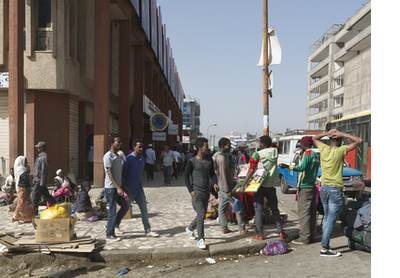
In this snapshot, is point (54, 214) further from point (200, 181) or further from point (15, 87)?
point (15, 87)

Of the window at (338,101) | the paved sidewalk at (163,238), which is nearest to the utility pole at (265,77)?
the paved sidewalk at (163,238)

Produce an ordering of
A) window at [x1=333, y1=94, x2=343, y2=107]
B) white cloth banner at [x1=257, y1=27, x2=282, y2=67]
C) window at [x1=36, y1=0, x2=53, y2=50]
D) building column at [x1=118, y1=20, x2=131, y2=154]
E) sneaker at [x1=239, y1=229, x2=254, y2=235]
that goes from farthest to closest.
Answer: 1. window at [x1=333, y1=94, x2=343, y2=107]
2. building column at [x1=118, y1=20, x2=131, y2=154]
3. window at [x1=36, y1=0, x2=53, y2=50]
4. white cloth banner at [x1=257, y1=27, x2=282, y2=67]
5. sneaker at [x1=239, y1=229, x2=254, y2=235]

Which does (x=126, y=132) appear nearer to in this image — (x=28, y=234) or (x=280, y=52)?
(x=280, y=52)

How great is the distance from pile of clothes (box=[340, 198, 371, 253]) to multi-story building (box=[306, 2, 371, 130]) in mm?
42608

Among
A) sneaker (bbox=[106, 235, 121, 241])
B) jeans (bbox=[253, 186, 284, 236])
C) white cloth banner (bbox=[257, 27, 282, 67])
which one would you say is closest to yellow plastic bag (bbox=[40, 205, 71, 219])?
sneaker (bbox=[106, 235, 121, 241])

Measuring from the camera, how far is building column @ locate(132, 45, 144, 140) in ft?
80.6

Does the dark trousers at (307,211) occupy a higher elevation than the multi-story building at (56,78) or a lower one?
lower

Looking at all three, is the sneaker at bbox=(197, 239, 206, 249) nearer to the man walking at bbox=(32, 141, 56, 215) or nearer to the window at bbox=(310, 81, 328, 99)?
the man walking at bbox=(32, 141, 56, 215)

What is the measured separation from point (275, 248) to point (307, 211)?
2.81 feet

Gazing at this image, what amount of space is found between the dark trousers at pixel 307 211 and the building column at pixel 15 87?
34.1 feet

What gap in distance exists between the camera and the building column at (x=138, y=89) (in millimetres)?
24562

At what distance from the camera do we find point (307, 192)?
6273mm

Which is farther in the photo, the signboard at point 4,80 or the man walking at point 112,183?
the signboard at point 4,80

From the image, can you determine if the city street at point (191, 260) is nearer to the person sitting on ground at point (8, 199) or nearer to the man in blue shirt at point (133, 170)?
the man in blue shirt at point (133, 170)
